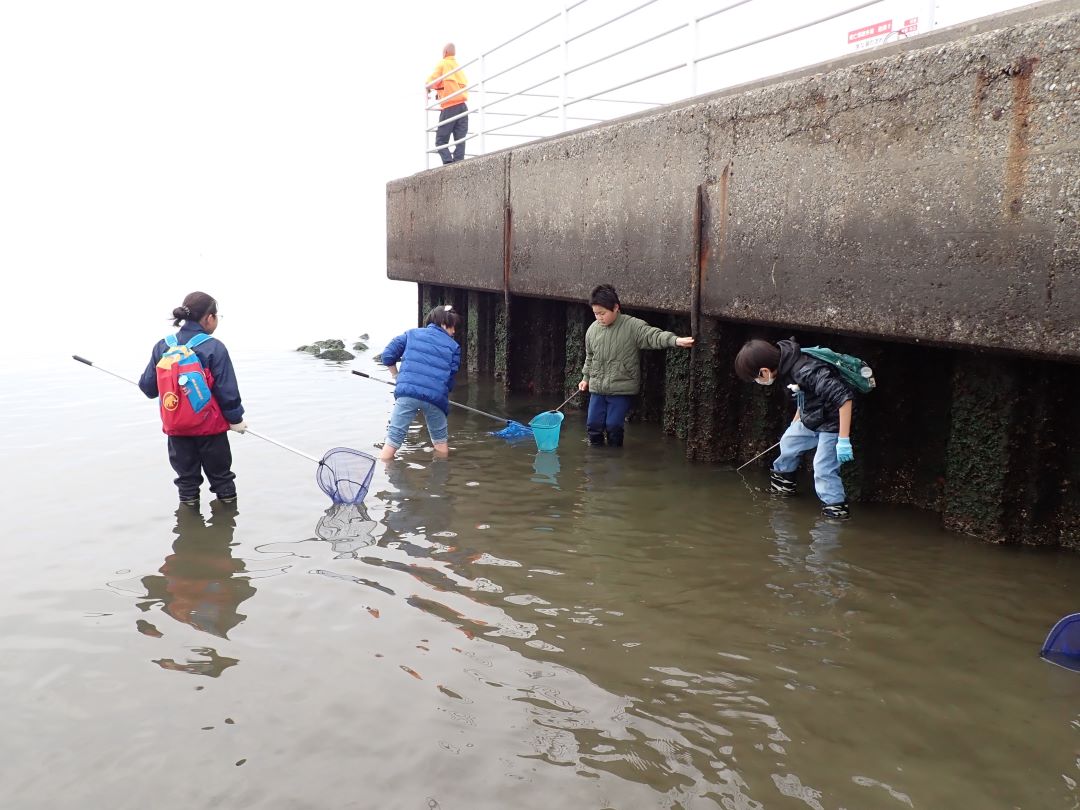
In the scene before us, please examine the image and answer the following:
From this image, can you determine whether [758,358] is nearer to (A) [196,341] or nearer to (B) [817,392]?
(B) [817,392]

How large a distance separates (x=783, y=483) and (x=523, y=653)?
333cm

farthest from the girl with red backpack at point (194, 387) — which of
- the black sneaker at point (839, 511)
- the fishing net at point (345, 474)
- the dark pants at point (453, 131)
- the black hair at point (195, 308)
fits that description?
the dark pants at point (453, 131)

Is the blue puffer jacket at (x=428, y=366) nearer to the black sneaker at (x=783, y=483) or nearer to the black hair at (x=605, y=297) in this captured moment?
the black hair at (x=605, y=297)

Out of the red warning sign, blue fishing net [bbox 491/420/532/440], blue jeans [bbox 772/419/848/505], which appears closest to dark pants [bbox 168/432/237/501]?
blue fishing net [bbox 491/420/532/440]

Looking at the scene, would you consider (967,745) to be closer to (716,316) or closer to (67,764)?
(67,764)

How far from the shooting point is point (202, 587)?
5.25 meters

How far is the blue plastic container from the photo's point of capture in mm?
8625

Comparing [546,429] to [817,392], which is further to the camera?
[546,429]

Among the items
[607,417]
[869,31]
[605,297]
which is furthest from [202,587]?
[869,31]

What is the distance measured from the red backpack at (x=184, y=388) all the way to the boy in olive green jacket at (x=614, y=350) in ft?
11.4

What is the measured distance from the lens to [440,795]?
3.18m

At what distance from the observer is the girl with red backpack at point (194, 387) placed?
6320 mm

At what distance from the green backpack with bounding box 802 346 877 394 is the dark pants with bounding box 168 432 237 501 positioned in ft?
14.2

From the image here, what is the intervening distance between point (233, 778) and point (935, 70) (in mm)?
5278
